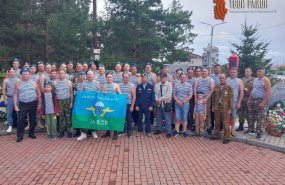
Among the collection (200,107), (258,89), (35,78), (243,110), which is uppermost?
(35,78)

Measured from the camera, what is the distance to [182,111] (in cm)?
808

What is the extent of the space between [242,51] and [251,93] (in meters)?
9.68

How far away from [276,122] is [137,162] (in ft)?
15.3

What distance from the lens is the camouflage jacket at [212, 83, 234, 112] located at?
742 centimetres

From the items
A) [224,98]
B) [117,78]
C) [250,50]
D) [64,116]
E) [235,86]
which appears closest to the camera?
[224,98]

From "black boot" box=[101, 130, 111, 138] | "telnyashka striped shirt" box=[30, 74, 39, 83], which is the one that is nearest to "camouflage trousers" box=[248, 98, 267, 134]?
"black boot" box=[101, 130, 111, 138]

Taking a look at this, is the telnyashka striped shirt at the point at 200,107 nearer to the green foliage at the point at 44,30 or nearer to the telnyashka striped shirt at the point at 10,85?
the telnyashka striped shirt at the point at 10,85

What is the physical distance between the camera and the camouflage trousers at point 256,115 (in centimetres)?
766

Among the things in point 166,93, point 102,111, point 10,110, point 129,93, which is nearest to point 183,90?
point 166,93

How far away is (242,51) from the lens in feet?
54.6

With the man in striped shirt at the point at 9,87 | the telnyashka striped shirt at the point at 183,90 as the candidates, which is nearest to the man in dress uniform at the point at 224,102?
the telnyashka striped shirt at the point at 183,90

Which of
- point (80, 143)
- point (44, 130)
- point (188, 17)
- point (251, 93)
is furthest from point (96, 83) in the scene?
point (188, 17)

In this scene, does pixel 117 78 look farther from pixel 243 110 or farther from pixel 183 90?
pixel 243 110

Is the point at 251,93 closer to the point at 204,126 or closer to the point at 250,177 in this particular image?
the point at 204,126
